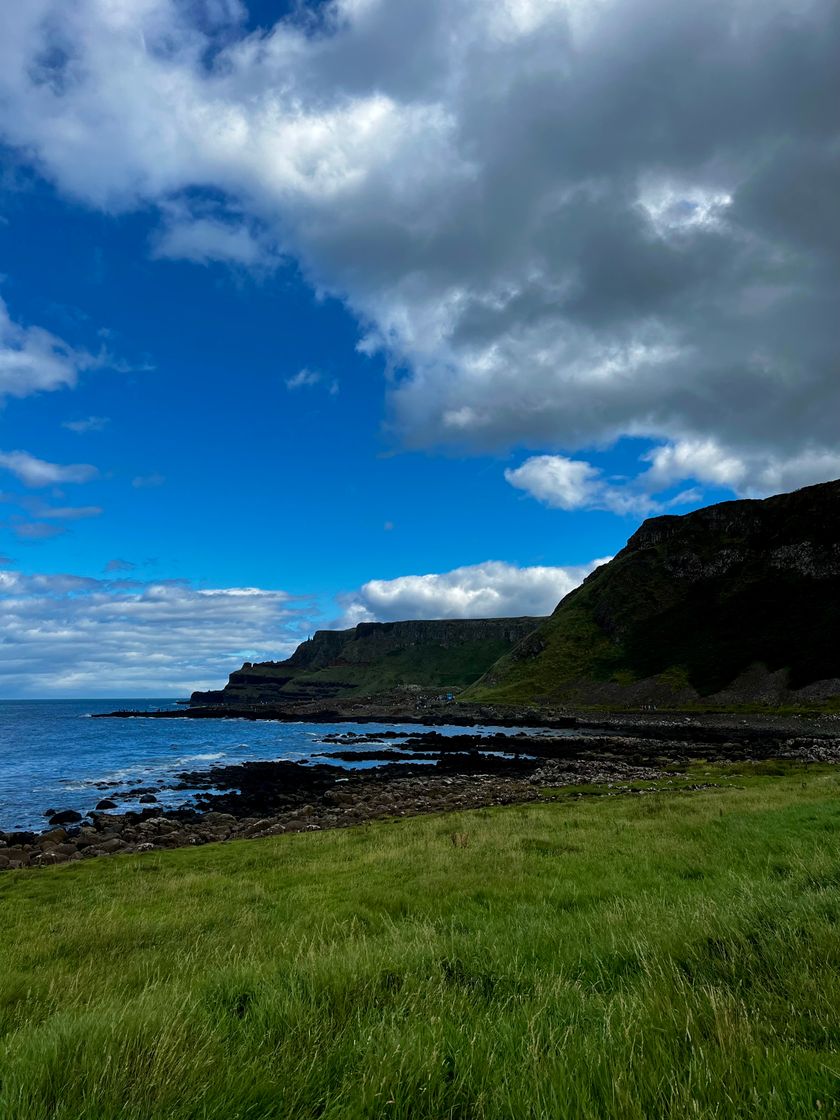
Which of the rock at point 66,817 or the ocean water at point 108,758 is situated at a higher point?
the rock at point 66,817

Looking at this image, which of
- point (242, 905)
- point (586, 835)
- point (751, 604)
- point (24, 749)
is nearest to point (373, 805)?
point (586, 835)

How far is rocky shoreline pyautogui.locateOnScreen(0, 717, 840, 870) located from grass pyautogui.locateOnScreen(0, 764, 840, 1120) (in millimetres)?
16115

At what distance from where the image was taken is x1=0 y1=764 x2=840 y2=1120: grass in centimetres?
361

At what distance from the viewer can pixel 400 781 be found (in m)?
50.3

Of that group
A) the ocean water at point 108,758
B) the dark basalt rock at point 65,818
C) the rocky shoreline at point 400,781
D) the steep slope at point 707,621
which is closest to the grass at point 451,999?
the rocky shoreline at point 400,781

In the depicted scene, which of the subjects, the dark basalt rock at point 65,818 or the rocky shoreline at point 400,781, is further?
the dark basalt rock at point 65,818

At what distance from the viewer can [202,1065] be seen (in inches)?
153

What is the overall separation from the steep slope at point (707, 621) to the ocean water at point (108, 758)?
192 feet

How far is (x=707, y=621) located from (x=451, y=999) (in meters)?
173

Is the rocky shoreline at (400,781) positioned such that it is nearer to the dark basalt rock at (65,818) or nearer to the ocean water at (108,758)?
the dark basalt rock at (65,818)

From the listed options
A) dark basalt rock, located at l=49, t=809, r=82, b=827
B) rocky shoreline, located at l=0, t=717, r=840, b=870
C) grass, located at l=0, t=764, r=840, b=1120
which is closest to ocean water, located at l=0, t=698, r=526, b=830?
dark basalt rock, located at l=49, t=809, r=82, b=827

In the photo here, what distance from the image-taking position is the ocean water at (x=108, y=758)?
43375 mm

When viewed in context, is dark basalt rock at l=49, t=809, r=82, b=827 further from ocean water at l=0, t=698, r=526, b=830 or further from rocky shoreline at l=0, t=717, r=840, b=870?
ocean water at l=0, t=698, r=526, b=830

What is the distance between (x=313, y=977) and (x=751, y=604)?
575 ft
